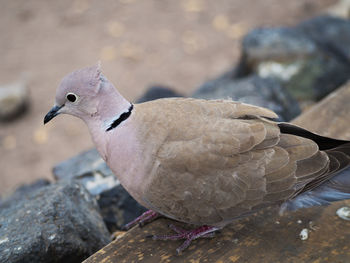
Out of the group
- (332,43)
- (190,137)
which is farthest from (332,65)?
(190,137)

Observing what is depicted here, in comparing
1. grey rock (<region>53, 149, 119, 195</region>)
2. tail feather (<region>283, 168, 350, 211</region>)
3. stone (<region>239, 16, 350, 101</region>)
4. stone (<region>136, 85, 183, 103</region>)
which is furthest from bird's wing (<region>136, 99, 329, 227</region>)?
stone (<region>239, 16, 350, 101</region>)

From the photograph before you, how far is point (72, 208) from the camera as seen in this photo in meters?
2.64

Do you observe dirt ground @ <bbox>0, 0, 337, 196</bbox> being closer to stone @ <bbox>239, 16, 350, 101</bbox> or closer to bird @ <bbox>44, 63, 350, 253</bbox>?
stone @ <bbox>239, 16, 350, 101</bbox>

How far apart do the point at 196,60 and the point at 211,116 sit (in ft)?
17.3

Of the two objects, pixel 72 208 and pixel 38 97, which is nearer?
pixel 72 208

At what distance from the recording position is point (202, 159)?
2.22 m

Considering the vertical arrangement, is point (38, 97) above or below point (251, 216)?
above

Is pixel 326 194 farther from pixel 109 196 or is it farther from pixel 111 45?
pixel 111 45

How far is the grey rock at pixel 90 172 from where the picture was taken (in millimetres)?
3305

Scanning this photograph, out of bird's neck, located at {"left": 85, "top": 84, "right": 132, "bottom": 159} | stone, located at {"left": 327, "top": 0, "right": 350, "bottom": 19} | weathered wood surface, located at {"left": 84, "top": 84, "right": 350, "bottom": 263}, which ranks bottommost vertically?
weathered wood surface, located at {"left": 84, "top": 84, "right": 350, "bottom": 263}

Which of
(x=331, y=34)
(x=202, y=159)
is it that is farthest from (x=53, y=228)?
(x=331, y=34)

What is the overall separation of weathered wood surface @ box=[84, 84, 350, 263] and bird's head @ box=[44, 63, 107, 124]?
741mm

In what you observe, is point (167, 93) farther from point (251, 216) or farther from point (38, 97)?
point (38, 97)

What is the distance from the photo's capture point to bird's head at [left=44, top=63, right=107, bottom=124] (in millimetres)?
2260
